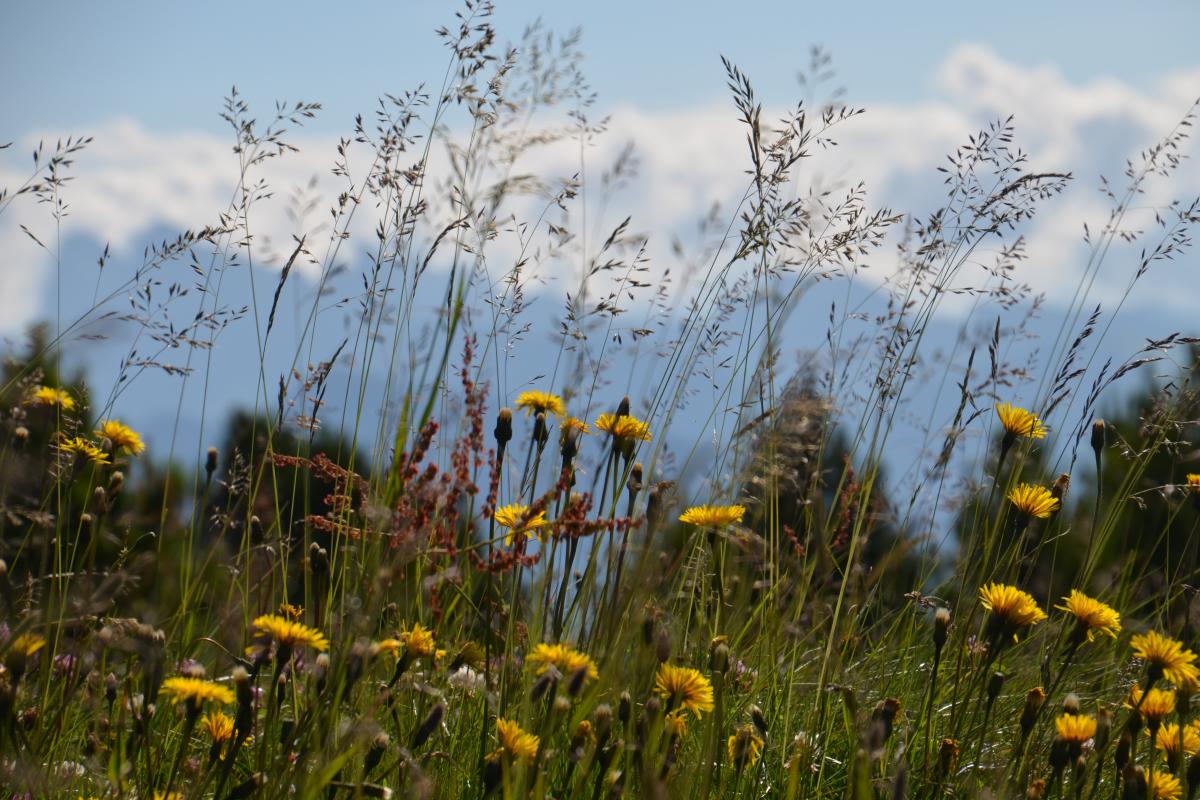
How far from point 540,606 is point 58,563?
1.02 m

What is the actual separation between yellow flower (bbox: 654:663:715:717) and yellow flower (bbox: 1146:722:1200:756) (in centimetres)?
79

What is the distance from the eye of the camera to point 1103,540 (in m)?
2.66

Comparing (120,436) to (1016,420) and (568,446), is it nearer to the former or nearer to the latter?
(568,446)

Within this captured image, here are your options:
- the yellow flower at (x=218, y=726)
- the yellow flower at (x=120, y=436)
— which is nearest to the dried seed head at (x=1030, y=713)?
the yellow flower at (x=218, y=726)

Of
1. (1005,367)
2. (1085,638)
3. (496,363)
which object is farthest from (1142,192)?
(496,363)

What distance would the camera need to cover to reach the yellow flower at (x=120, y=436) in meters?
2.56

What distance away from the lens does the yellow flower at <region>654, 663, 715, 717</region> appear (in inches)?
70.4

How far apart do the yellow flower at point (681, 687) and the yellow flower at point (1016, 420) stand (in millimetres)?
1085

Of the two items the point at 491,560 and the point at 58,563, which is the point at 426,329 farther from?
the point at 58,563

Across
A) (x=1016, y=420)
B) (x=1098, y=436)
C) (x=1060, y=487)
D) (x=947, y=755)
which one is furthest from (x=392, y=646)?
(x=1098, y=436)

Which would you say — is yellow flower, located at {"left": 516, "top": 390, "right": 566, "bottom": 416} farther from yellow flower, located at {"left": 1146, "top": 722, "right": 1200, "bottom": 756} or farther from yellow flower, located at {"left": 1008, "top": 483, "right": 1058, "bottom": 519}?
yellow flower, located at {"left": 1146, "top": 722, "right": 1200, "bottom": 756}

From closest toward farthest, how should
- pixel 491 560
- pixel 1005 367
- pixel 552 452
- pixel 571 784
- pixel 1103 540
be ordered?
pixel 491 560 → pixel 571 784 → pixel 552 452 → pixel 1103 540 → pixel 1005 367

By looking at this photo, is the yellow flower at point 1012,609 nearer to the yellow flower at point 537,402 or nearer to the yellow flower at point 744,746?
the yellow flower at point 744,746

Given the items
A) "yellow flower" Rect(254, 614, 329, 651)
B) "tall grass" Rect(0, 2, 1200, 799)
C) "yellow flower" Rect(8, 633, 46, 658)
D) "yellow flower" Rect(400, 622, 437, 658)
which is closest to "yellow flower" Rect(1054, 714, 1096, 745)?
"tall grass" Rect(0, 2, 1200, 799)
